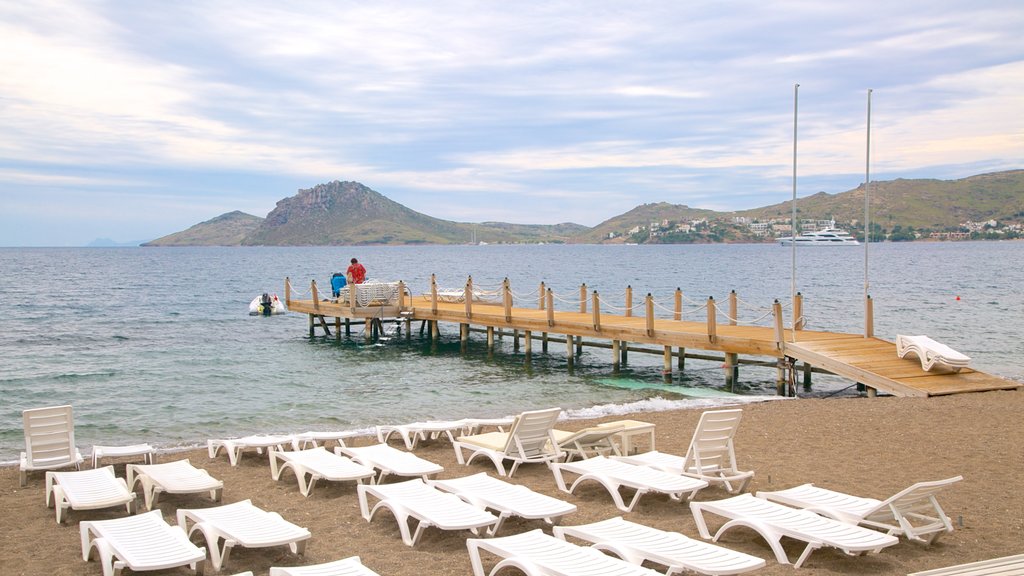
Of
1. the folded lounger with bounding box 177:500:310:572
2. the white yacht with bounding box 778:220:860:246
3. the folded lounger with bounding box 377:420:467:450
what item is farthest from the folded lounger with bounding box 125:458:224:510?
the white yacht with bounding box 778:220:860:246

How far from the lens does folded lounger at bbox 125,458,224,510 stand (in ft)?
27.9

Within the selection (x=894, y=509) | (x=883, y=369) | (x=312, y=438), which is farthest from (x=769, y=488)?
(x=883, y=369)

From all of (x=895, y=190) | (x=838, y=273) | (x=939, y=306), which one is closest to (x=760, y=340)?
(x=939, y=306)

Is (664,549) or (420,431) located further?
(420,431)

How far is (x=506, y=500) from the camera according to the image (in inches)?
304

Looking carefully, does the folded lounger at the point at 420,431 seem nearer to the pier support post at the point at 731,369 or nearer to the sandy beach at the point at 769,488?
the sandy beach at the point at 769,488

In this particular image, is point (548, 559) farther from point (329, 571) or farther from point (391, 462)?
point (391, 462)

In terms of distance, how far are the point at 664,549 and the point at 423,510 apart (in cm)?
229

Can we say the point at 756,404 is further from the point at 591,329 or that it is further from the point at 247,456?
the point at 247,456

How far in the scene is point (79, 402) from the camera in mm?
19891

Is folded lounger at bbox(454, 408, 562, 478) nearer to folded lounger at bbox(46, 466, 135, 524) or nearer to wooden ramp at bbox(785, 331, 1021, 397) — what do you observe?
folded lounger at bbox(46, 466, 135, 524)

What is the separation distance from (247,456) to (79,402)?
10.9 metres

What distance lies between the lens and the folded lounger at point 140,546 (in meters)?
6.04

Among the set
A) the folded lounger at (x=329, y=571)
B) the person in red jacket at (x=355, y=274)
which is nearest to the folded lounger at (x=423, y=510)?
the folded lounger at (x=329, y=571)
